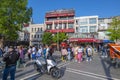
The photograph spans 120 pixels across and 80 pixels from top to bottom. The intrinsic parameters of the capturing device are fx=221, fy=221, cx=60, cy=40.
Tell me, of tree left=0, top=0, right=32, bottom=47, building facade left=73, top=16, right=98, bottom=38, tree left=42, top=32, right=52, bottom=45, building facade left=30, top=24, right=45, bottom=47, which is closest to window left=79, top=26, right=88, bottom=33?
building facade left=73, top=16, right=98, bottom=38

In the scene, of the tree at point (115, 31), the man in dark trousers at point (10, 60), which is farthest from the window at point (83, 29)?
the man in dark trousers at point (10, 60)

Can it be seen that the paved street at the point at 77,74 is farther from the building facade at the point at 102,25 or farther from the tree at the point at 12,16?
the building facade at the point at 102,25

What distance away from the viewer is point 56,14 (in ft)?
230

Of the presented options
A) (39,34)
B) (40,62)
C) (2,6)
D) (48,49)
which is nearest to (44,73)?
(40,62)

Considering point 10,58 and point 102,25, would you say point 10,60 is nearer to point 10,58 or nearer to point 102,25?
point 10,58

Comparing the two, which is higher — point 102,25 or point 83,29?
point 102,25

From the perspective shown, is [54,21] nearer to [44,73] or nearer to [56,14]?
[56,14]

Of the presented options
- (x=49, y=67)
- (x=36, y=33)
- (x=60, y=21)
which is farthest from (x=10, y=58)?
(x=36, y=33)

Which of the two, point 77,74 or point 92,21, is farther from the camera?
point 92,21

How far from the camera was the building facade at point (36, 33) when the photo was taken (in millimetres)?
74956

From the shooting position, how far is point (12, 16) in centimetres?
2841

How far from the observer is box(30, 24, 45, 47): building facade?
246ft

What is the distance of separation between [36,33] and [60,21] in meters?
11.7

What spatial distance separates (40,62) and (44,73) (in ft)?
3.10
